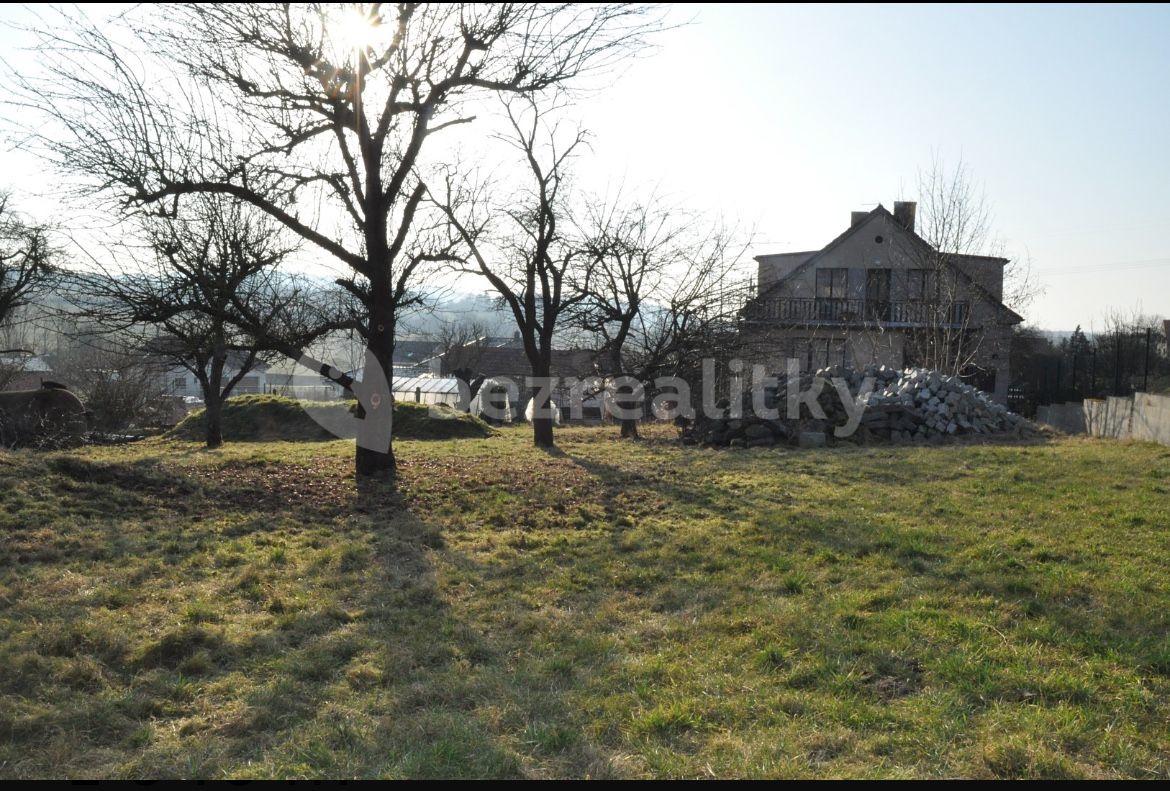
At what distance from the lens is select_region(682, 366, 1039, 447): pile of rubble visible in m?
14.5

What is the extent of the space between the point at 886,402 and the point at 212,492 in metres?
11.9

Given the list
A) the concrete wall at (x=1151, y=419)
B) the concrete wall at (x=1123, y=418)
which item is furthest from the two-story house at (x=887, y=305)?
the concrete wall at (x=1151, y=419)

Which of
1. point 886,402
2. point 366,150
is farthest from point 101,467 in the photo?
point 886,402

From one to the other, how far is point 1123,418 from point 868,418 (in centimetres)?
432

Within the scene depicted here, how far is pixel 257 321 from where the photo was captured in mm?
9242

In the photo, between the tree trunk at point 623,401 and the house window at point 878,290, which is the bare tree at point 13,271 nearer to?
the tree trunk at point 623,401

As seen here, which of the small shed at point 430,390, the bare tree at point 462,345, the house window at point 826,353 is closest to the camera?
the house window at point 826,353

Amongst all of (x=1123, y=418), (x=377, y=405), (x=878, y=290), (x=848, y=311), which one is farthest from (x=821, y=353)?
(x=377, y=405)

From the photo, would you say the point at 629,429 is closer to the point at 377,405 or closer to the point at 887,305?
the point at 377,405

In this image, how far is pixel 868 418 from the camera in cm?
1477

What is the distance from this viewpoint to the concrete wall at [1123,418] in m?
12.6

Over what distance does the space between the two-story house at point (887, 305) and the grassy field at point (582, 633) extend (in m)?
11.8

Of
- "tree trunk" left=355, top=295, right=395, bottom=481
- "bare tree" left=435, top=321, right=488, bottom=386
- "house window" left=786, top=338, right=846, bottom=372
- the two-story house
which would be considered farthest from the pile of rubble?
"bare tree" left=435, top=321, right=488, bottom=386

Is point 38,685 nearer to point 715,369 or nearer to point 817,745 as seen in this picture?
point 817,745
